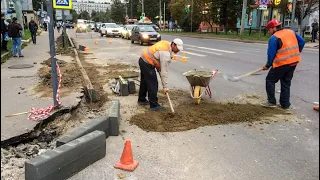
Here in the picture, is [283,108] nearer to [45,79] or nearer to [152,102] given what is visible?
[152,102]

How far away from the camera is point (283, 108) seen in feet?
20.6

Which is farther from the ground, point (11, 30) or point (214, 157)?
point (11, 30)

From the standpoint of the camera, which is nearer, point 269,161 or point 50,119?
point 269,161

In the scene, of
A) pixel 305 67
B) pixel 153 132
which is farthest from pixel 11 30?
pixel 305 67

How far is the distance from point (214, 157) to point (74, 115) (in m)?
2.95

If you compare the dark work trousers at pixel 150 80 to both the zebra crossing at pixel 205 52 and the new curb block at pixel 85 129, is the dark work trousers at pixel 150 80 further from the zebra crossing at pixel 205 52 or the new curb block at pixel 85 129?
the zebra crossing at pixel 205 52

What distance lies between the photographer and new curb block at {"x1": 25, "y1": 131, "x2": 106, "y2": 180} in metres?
3.22

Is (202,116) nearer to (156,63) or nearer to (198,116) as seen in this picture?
(198,116)

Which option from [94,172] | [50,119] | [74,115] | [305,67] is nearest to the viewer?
[94,172]

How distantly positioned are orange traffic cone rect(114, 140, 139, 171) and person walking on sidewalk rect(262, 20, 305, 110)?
142 inches

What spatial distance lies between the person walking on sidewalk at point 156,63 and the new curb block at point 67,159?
2.22 meters

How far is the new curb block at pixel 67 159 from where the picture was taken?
3223 mm

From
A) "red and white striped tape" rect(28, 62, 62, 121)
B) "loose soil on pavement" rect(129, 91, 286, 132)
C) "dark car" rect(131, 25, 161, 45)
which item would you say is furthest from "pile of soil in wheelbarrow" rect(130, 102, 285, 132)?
"dark car" rect(131, 25, 161, 45)

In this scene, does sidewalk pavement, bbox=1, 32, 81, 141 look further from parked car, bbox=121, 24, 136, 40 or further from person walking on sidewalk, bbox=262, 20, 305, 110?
parked car, bbox=121, 24, 136, 40
